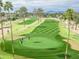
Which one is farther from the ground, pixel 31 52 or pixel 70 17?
pixel 70 17

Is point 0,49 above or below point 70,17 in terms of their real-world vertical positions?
below

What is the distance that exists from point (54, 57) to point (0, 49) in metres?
15.8

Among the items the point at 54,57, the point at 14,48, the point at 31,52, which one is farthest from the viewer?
the point at 14,48

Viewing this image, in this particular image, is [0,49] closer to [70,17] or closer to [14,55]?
[14,55]

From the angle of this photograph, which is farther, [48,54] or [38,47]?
[38,47]

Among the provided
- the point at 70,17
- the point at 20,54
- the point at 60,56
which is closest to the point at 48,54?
the point at 60,56

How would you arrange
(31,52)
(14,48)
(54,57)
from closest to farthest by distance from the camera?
1. (54,57)
2. (31,52)
3. (14,48)

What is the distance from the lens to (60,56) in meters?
59.5

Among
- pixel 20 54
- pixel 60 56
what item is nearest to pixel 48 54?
pixel 60 56

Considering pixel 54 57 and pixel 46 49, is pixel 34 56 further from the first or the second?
pixel 46 49

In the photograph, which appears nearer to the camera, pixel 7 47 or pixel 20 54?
pixel 20 54

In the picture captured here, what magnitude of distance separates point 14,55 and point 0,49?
732cm

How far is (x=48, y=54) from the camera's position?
6109 centimetres

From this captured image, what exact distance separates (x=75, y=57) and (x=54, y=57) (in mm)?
5194
